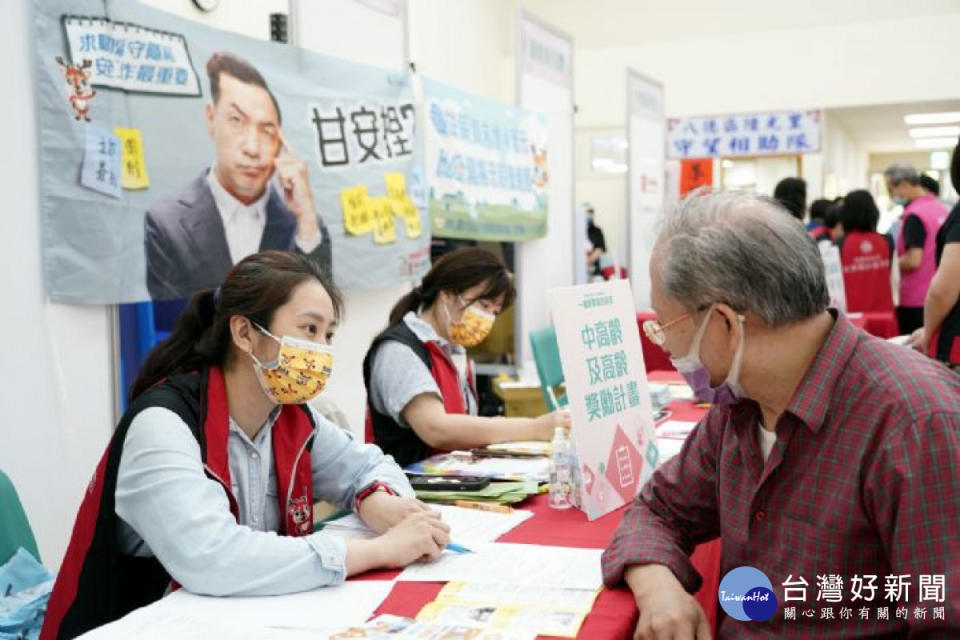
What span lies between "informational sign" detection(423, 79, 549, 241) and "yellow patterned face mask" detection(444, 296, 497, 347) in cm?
212

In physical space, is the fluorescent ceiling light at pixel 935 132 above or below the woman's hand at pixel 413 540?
above

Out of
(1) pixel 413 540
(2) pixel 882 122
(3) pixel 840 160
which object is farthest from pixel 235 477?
(2) pixel 882 122

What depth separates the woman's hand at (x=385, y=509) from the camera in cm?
177

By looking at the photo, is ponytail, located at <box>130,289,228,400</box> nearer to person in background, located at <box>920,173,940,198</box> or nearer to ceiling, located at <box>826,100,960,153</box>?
person in background, located at <box>920,173,940,198</box>

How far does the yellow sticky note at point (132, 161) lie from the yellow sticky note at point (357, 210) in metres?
1.17

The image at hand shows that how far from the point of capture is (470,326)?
2.80 metres

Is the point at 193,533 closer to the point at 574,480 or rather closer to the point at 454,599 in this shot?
the point at 454,599

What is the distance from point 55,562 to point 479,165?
3.11m

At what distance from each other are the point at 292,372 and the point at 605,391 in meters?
0.69

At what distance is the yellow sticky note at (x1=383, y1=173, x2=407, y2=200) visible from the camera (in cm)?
442

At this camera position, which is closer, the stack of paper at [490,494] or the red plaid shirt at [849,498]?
the red plaid shirt at [849,498]

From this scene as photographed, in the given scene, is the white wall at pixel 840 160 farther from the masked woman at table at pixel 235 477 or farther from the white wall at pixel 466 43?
the masked woman at table at pixel 235 477

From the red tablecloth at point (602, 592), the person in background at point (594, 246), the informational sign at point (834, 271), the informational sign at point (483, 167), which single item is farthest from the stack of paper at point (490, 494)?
the person in background at point (594, 246)

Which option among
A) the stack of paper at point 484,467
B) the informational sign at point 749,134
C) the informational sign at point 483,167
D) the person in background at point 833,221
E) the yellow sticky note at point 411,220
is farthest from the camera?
the informational sign at point 749,134
